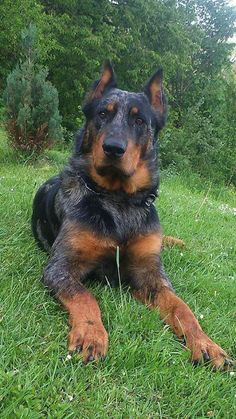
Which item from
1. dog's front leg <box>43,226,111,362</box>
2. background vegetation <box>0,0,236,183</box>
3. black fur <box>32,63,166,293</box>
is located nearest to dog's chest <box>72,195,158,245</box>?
black fur <box>32,63,166,293</box>

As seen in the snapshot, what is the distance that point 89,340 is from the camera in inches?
100

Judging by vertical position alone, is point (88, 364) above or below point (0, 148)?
above

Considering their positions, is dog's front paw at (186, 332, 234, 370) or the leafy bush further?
Result: the leafy bush

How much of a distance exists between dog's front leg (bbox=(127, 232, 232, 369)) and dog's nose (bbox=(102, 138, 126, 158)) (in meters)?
0.73

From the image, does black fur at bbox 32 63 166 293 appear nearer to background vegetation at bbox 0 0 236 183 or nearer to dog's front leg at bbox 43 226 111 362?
dog's front leg at bbox 43 226 111 362

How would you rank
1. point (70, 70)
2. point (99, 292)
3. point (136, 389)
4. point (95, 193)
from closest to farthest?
point (136, 389) < point (99, 292) < point (95, 193) < point (70, 70)

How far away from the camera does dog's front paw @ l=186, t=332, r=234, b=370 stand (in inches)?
107

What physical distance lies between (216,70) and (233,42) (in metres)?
2.49

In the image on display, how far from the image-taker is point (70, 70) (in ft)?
68.9

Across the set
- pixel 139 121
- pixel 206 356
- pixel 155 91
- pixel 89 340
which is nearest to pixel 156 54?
pixel 155 91

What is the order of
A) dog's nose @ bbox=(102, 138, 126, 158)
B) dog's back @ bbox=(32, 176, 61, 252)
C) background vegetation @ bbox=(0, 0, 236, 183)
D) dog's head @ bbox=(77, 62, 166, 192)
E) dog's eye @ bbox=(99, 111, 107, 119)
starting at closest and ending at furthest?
dog's nose @ bbox=(102, 138, 126, 158)
dog's head @ bbox=(77, 62, 166, 192)
dog's eye @ bbox=(99, 111, 107, 119)
dog's back @ bbox=(32, 176, 61, 252)
background vegetation @ bbox=(0, 0, 236, 183)

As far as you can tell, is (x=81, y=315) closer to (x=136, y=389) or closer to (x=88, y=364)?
(x=88, y=364)

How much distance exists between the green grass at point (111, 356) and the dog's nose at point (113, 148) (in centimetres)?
102

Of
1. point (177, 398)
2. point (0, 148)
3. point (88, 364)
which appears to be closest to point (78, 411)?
point (88, 364)
